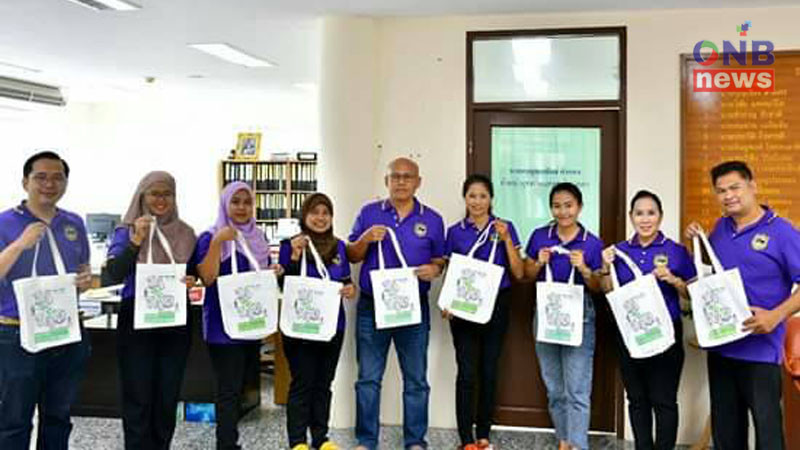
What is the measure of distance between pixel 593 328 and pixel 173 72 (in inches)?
184

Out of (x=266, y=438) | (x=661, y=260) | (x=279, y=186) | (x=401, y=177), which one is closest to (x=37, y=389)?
(x=266, y=438)

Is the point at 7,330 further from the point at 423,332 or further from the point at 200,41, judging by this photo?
the point at 200,41

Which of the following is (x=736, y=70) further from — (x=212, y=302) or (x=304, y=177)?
(x=304, y=177)

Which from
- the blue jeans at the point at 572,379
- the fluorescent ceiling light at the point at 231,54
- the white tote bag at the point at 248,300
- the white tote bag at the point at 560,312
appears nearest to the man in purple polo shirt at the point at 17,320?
the white tote bag at the point at 248,300

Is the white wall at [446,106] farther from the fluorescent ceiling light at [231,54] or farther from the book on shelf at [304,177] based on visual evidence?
the book on shelf at [304,177]

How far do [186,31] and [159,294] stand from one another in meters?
2.41

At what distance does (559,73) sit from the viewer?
3.78 meters

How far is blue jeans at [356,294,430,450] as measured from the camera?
3279 mm

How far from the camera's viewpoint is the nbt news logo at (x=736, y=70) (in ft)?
11.7

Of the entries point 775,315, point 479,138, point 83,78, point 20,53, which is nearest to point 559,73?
point 479,138

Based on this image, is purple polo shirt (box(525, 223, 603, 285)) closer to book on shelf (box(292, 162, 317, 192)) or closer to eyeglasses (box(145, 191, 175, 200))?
eyeglasses (box(145, 191, 175, 200))

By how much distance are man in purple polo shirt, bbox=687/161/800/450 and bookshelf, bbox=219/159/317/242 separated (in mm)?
6075

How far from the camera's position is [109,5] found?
12.4 feet

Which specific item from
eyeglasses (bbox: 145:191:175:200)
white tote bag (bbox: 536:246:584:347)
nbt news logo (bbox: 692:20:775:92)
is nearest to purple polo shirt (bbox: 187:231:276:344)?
eyeglasses (bbox: 145:191:175:200)
